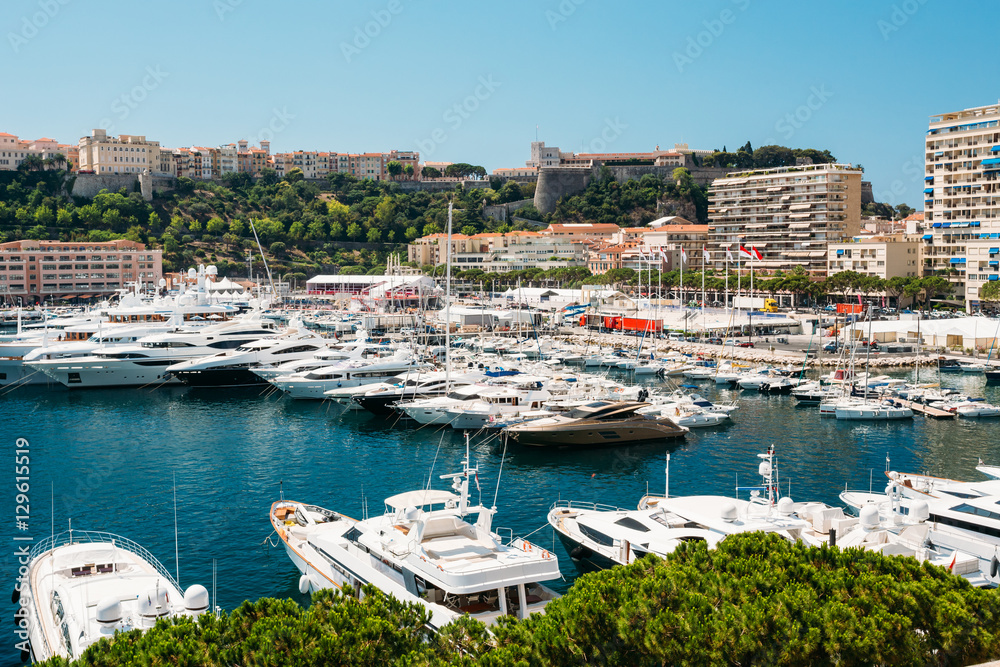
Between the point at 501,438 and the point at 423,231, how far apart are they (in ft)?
320

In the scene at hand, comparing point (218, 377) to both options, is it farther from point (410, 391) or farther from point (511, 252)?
point (511, 252)

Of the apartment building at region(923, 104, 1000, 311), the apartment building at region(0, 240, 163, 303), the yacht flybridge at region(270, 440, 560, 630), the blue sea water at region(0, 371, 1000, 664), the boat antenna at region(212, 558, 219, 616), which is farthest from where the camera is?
the apartment building at region(0, 240, 163, 303)

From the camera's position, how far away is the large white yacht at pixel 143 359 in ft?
142

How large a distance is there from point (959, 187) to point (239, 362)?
66438 mm

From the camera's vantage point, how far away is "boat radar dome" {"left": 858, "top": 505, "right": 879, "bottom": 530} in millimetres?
15969

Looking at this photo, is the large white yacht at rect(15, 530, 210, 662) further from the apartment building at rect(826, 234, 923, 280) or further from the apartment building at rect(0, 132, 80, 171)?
the apartment building at rect(0, 132, 80, 171)

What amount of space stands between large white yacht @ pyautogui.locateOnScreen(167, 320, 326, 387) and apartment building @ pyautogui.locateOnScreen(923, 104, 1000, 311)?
56.6m

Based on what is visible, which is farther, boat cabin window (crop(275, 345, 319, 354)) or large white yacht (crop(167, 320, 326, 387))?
boat cabin window (crop(275, 345, 319, 354))

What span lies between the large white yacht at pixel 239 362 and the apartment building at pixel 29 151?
99.4m

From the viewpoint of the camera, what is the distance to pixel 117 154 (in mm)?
129375

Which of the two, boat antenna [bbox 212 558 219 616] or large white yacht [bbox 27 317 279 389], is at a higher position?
large white yacht [bbox 27 317 279 389]

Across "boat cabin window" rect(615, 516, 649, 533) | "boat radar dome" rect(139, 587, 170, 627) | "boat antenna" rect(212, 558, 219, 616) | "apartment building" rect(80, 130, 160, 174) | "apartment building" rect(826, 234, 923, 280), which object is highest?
"apartment building" rect(80, 130, 160, 174)

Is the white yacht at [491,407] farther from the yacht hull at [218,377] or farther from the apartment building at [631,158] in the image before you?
the apartment building at [631,158]

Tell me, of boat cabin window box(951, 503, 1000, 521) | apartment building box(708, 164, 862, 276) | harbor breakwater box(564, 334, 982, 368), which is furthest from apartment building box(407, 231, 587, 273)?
boat cabin window box(951, 503, 1000, 521)
